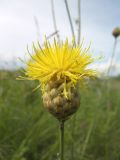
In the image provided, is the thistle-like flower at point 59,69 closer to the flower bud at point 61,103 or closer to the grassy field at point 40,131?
the flower bud at point 61,103

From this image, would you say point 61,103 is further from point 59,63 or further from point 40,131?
point 40,131

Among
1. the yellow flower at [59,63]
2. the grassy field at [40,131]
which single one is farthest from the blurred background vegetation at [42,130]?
the yellow flower at [59,63]

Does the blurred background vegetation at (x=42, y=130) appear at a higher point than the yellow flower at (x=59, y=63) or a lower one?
lower

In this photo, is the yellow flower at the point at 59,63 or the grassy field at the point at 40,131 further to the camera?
the grassy field at the point at 40,131

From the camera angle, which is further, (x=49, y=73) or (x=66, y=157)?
(x=66, y=157)

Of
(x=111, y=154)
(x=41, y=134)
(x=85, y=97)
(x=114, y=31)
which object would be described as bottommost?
(x=111, y=154)

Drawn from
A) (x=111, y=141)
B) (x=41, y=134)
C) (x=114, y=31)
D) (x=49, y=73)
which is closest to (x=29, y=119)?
(x=41, y=134)

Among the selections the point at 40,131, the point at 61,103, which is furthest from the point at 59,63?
the point at 40,131

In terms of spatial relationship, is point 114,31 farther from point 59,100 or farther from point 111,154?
point 59,100
